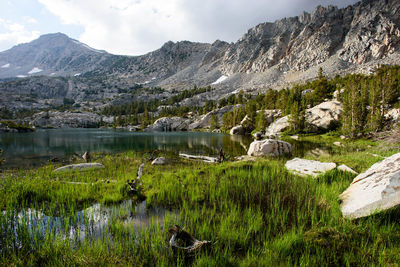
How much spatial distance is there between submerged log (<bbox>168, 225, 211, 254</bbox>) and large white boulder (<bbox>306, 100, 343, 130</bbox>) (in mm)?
52790

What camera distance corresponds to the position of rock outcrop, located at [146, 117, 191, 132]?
4427 inches

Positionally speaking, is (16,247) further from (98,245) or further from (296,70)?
(296,70)

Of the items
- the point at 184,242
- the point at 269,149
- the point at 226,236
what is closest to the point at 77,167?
the point at 184,242

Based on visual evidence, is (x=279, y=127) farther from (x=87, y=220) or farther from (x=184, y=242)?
(x=87, y=220)

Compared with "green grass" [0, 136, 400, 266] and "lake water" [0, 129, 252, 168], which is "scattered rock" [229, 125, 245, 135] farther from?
"green grass" [0, 136, 400, 266]

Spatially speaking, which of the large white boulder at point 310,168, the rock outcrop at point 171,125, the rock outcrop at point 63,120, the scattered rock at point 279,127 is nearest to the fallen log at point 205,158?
the large white boulder at point 310,168

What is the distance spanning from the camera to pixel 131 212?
6.43 metres

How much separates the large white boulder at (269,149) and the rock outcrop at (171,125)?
92463mm

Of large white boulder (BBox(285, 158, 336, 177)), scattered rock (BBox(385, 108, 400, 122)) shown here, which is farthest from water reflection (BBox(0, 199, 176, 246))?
scattered rock (BBox(385, 108, 400, 122))

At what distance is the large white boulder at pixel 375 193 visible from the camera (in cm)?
490

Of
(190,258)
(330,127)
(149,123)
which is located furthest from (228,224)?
(149,123)

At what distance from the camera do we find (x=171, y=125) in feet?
378

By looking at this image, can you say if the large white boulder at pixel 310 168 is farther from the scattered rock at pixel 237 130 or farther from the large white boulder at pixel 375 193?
the scattered rock at pixel 237 130

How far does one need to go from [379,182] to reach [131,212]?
8.44m
